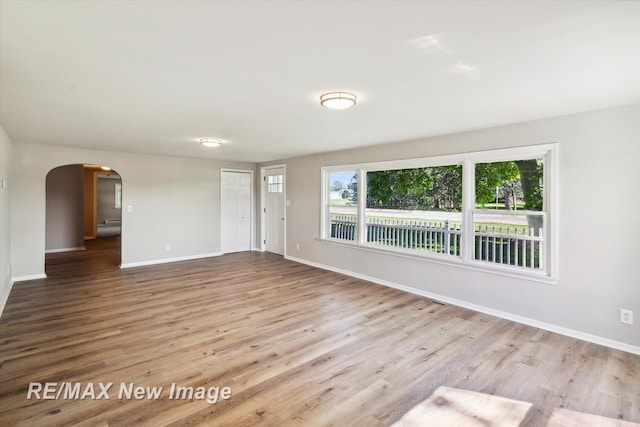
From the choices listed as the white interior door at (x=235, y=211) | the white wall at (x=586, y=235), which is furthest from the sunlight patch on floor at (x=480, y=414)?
the white interior door at (x=235, y=211)

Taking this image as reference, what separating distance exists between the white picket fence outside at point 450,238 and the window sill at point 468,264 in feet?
0.31

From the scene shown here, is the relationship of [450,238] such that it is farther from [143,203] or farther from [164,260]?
[143,203]

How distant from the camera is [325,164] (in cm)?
→ 603

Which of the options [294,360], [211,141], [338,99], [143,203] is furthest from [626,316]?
[143,203]

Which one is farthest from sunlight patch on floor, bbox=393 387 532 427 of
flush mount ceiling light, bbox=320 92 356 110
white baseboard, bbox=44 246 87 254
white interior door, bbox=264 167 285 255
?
white baseboard, bbox=44 246 87 254

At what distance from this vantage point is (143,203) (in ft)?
20.4

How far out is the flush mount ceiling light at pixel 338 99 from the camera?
2.62 meters

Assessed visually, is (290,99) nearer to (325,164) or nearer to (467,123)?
(467,123)

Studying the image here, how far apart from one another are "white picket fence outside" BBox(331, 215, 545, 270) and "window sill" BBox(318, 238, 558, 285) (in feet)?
0.31

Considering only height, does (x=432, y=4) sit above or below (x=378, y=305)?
above

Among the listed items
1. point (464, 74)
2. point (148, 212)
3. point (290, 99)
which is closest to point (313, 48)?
point (290, 99)

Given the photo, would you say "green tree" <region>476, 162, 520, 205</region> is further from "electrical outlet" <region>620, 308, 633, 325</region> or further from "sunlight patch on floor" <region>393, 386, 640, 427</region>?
"sunlight patch on floor" <region>393, 386, 640, 427</region>

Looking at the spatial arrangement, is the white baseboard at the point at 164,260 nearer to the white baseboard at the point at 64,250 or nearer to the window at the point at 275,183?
the window at the point at 275,183

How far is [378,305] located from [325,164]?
3.03 m
